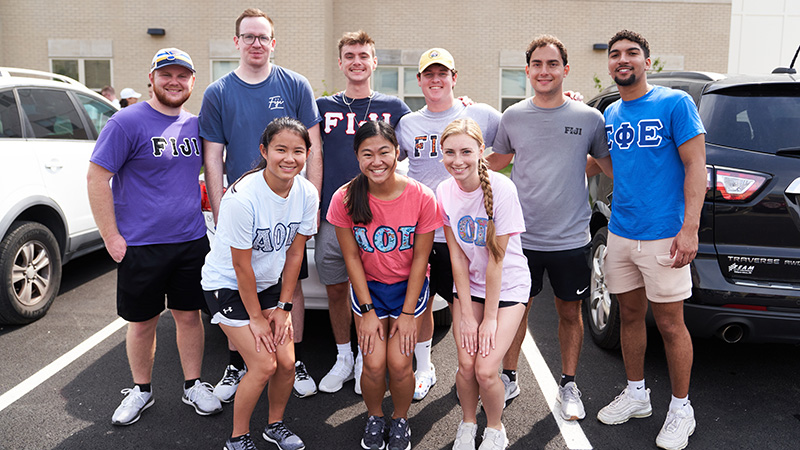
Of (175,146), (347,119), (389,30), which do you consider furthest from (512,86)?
(175,146)

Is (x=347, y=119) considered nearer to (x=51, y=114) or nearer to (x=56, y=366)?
(x=56, y=366)

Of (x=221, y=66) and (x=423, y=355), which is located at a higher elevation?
(x=221, y=66)

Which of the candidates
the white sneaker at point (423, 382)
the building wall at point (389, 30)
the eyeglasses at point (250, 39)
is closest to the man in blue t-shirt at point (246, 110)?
the eyeglasses at point (250, 39)

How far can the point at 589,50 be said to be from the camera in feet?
52.1

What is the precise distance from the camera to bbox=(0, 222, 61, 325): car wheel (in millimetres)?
4398

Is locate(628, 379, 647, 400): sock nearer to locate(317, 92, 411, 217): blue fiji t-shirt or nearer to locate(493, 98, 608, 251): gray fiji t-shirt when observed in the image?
locate(493, 98, 608, 251): gray fiji t-shirt

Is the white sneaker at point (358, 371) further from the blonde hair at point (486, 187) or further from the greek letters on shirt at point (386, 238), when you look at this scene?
the blonde hair at point (486, 187)

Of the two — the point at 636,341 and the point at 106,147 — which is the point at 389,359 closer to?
the point at 636,341

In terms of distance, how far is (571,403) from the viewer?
327 cm

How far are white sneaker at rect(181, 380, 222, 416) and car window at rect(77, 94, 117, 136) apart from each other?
3.46 m

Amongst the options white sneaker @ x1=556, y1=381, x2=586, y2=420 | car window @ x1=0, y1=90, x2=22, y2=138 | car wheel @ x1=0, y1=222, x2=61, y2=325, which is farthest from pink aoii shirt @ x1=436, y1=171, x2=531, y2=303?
car window @ x1=0, y1=90, x2=22, y2=138

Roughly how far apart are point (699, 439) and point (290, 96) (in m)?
2.92

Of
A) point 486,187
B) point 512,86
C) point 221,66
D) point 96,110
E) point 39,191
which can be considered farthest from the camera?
point 512,86

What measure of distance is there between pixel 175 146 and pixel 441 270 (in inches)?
63.9
